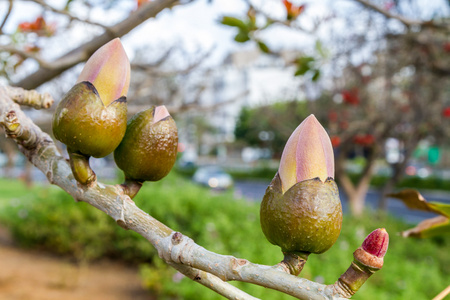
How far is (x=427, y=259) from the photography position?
7.31 metres

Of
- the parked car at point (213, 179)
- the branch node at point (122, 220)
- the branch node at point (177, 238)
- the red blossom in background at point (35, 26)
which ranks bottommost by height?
the parked car at point (213, 179)

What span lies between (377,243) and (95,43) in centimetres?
154

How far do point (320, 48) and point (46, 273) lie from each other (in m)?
6.43

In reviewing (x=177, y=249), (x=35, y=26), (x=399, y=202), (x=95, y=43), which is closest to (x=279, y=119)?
(x=35, y=26)

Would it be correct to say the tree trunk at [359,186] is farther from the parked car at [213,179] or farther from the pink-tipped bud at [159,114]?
the pink-tipped bud at [159,114]

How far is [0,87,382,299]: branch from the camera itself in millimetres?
489

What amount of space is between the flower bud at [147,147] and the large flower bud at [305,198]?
0.66 ft

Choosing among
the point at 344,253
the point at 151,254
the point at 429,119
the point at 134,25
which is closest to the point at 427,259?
the point at 344,253

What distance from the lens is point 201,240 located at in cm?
622

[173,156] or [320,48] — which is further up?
[173,156]

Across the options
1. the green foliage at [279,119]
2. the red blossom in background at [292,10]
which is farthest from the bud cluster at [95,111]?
the green foliage at [279,119]

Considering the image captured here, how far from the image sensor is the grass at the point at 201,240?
5.05m

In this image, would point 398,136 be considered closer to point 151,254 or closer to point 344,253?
point 344,253

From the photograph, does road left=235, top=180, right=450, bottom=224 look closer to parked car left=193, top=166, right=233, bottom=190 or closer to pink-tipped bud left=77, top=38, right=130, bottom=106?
parked car left=193, top=166, right=233, bottom=190
